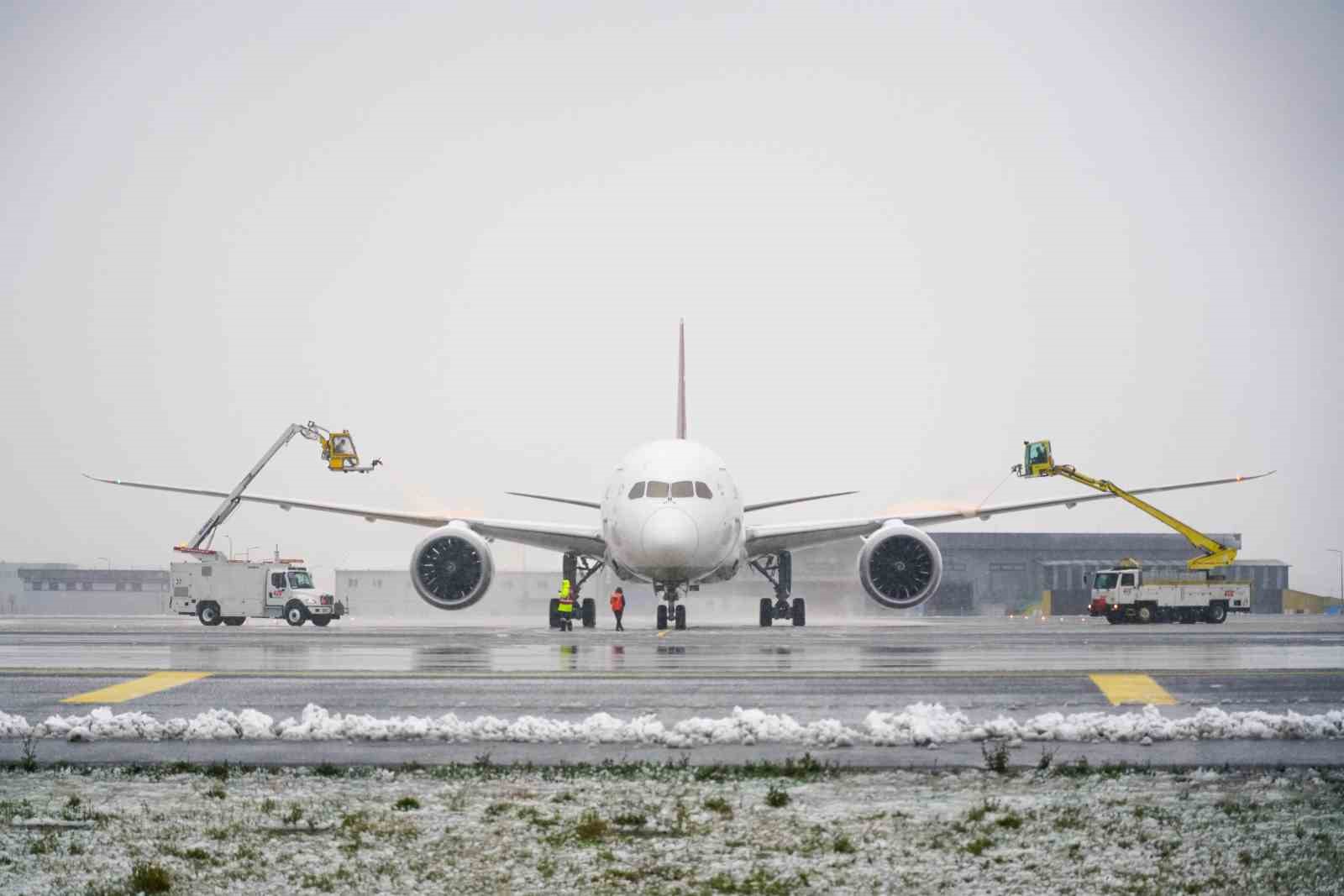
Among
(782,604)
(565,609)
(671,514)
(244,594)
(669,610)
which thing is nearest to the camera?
(671,514)

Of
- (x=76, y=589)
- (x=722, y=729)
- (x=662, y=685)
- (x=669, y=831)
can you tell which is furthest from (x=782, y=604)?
(x=76, y=589)

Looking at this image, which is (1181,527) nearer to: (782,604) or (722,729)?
(782,604)

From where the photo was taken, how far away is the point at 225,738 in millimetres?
10000


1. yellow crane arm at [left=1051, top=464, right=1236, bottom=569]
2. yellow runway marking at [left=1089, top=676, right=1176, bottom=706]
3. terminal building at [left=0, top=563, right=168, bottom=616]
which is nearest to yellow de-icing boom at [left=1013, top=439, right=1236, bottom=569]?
yellow crane arm at [left=1051, top=464, right=1236, bottom=569]

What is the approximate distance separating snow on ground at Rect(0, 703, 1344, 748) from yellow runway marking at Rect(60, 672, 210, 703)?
2.47 metres

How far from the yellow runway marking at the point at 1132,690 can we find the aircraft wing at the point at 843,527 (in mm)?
22810

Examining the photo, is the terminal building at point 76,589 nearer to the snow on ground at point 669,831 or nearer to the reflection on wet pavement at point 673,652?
the reflection on wet pavement at point 673,652

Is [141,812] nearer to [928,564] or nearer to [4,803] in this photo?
[4,803]

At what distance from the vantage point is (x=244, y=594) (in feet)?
144

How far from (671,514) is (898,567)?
816 centimetres

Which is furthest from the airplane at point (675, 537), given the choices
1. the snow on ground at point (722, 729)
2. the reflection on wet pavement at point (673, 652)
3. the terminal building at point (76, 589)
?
the terminal building at point (76, 589)

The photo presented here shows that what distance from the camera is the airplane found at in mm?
31578

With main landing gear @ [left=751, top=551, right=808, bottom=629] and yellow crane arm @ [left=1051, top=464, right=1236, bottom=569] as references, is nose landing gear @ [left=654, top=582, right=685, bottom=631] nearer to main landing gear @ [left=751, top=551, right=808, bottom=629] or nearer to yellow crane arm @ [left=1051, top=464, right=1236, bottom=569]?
main landing gear @ [left=751, top=551, right=808, bottom=629]

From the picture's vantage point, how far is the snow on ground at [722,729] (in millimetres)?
9531
